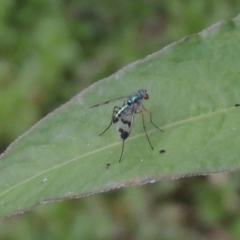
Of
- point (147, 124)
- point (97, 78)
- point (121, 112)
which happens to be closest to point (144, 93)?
point (147, 124)

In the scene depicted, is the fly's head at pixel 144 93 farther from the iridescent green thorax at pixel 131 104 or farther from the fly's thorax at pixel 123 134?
the fly's thorax at pixel 123 134

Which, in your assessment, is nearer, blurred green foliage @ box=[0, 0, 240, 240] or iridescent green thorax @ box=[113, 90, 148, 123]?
iridescent green thorax @ box=[113, 90, 148, 123]

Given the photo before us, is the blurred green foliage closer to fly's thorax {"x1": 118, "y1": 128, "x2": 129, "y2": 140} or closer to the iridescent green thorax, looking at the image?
the iridescent green thorax

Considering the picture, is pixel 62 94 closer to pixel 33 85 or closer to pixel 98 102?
pixel 33 85

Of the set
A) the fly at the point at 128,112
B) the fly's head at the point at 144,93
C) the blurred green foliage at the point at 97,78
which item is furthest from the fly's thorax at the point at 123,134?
the blurred green foliage at the point at 97,78

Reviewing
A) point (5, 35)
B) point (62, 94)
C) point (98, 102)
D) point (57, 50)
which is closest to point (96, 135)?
point (98, 102)

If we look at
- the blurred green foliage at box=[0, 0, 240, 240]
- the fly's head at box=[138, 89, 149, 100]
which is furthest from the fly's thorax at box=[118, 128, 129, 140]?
the blurred green foliage at box=[0, 0, 240, 240]
